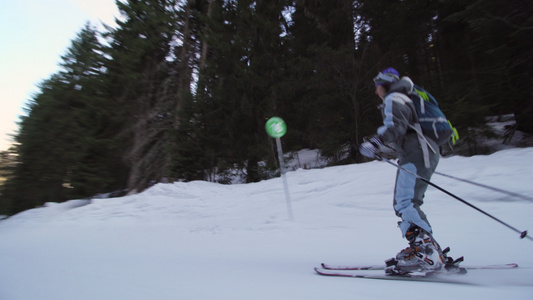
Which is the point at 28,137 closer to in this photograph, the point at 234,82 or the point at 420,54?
the point at 234,82

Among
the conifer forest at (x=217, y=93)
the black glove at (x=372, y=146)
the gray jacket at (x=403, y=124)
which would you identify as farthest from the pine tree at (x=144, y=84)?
the gray jacket at (x=403, y=124)

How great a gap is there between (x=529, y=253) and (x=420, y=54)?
12.6 m

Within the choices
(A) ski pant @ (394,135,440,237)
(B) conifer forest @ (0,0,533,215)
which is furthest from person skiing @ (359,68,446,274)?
(B) conifer forest @ (0,0,533,215)

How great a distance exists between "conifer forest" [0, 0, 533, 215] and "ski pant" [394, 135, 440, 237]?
8837 mm

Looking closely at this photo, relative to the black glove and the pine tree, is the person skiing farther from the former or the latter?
the pine tree

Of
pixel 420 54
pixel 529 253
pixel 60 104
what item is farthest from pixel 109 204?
pixel 420 54

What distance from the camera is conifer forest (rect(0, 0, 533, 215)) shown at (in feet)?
35.7

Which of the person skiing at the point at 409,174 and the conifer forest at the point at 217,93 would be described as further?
the conifer forest at the point at 217,93

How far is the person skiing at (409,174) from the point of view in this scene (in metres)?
2.32

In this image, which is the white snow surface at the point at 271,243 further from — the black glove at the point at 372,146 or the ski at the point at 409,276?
the black glove at the point at 372,146

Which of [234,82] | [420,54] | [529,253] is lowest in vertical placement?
[529,253]

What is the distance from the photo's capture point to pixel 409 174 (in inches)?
94.2

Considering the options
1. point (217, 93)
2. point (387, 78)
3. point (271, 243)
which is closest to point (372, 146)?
point (387, 78)

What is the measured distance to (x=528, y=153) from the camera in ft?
19.6
